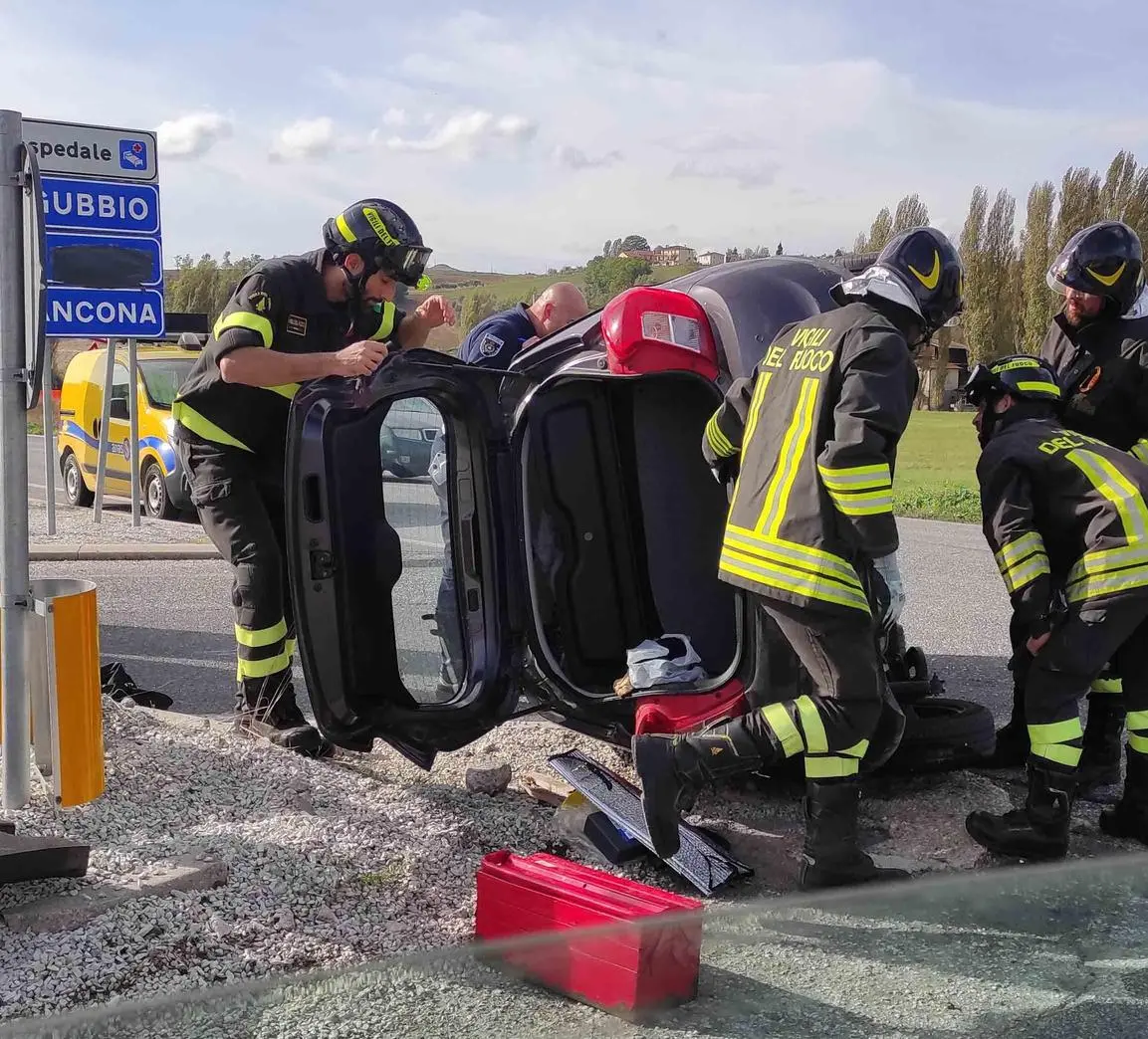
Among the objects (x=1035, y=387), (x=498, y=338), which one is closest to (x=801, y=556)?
(x=1035, y=387)

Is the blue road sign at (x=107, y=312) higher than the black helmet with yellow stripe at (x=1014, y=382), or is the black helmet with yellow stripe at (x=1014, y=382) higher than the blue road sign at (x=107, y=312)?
the blue road sign at (x=107, y=312)

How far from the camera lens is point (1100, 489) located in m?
3.65

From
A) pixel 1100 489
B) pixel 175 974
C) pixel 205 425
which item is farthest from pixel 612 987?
pixel 205 425

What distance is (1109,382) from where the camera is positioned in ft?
14.9

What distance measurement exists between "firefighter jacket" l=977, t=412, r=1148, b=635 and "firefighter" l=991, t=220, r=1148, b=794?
2.11ft

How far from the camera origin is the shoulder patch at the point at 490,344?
4957 millimetres

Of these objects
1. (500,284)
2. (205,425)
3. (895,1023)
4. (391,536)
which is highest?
(500,284)

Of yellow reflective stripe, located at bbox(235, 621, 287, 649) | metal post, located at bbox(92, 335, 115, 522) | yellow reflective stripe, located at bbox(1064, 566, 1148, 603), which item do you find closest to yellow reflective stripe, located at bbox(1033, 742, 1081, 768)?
yellow reflective stripe, located at bbox(1064, 566, 1148, 603)

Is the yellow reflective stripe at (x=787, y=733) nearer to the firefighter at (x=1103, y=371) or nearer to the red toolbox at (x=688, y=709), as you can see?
the red toolbox at (x=688, y=709)

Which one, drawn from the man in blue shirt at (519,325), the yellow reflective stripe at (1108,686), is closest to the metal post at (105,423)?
the man in blue shirt at (519,325)

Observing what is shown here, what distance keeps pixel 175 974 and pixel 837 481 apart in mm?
1987

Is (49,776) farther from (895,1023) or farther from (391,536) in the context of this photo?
(895,1023)

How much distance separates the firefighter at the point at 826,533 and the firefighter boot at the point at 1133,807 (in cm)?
95

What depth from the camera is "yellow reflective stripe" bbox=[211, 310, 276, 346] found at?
4.12 meters
